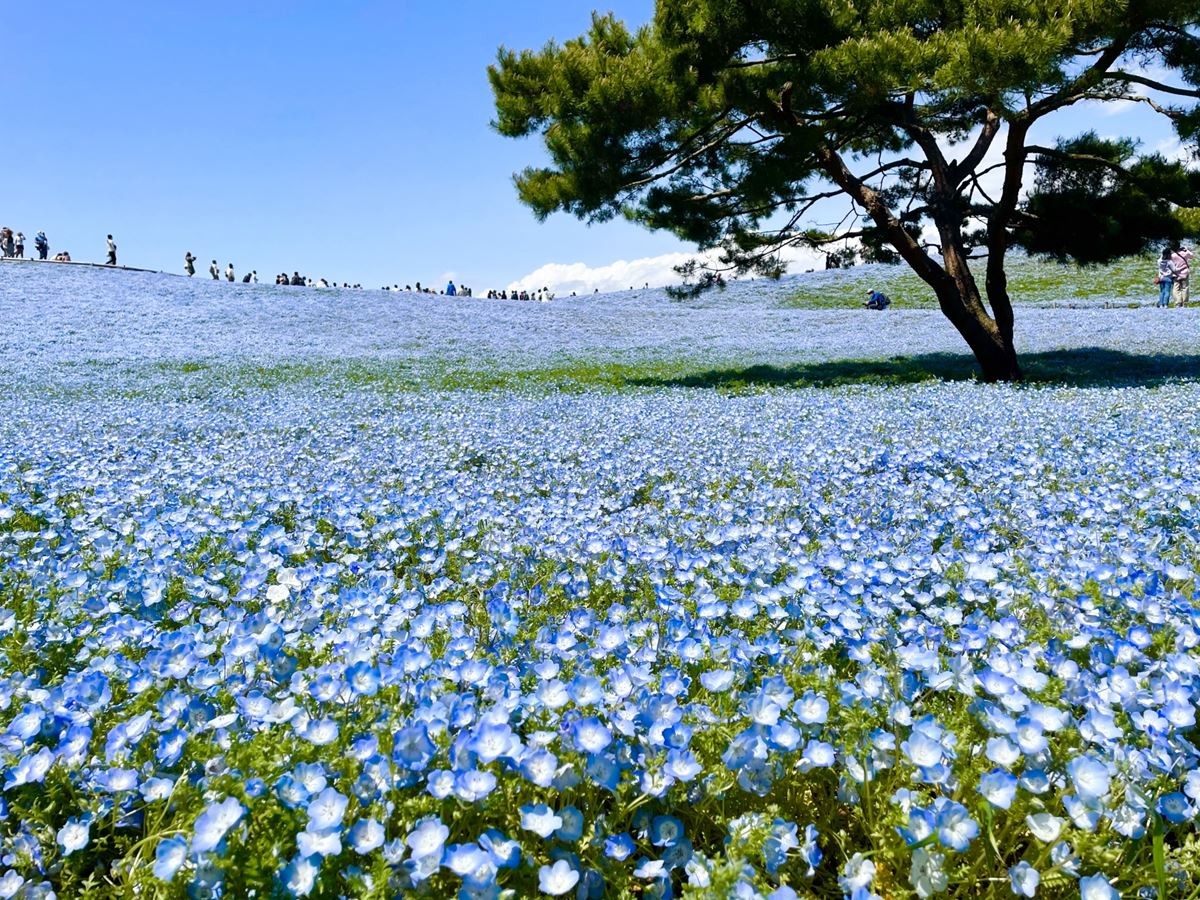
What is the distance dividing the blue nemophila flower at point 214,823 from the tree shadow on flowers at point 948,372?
37.8 ft

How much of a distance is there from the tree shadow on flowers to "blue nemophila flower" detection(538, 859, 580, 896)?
37.3ft

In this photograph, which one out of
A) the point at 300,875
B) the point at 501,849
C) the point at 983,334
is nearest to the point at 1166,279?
the point at 983,334

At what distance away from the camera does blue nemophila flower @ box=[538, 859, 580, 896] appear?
1.61 meters

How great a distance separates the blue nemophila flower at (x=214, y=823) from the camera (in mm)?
1600

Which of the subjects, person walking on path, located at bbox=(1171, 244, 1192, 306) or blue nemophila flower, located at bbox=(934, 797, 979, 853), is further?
person walking on path, located at bbox=(1171, 244, 1192, 306)

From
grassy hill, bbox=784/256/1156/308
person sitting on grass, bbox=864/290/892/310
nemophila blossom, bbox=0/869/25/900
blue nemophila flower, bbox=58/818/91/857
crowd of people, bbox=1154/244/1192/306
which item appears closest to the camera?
nemophila blossom, bbox=0/869/25/900

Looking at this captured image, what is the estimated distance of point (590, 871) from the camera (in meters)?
1.74

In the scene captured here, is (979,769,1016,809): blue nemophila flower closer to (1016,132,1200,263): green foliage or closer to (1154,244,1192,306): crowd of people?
(1016,132,1200,263): green foliage

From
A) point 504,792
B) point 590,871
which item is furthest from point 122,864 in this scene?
point 590,871

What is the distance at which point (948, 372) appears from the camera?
1475 cm

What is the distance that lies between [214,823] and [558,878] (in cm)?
74

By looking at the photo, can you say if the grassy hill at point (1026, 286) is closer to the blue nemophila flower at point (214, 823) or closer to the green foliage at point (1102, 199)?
the green foliage at point (1102, 199)

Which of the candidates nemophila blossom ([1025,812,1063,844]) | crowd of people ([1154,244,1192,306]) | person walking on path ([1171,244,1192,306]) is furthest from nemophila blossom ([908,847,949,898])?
person walking on path ([1171,244,1192,306])

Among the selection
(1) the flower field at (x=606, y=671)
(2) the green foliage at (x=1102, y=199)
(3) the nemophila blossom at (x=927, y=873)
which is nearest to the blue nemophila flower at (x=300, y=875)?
(1) the flower field at (x=606, y=671)
